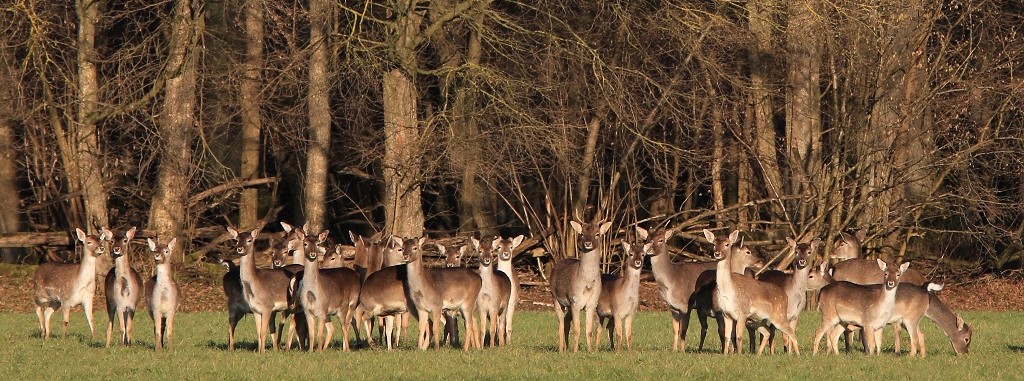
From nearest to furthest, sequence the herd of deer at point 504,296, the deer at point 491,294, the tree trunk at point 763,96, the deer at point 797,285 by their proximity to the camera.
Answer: the herd of deer at point 504,296
the deer at point 797,285
the deer at point 491,294
the tree trunk at point 763,96

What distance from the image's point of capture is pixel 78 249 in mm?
27109

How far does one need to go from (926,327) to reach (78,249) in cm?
1472

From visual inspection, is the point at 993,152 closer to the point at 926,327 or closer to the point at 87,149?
the point at 926,327

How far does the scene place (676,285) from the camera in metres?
17.1

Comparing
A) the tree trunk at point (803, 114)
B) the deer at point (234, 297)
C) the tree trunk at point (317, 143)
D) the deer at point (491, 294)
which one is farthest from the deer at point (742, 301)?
the tree trunk at point (317, 143)

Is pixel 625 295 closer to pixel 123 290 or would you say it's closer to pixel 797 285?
pixel 797 285

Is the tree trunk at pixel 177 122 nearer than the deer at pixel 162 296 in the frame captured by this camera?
No

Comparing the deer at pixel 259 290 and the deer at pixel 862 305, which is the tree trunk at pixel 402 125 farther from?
the deer at pixel 862 305

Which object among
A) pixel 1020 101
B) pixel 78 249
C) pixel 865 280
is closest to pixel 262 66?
pixel 78 249

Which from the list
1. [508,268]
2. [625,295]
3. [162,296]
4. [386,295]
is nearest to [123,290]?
[162,296]

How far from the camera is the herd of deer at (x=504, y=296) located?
1567 cm

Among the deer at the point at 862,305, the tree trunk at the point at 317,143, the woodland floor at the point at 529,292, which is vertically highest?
the tree trunk at the point at 317,143

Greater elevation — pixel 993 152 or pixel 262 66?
pixel 262 66

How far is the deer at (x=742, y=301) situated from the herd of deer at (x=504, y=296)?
1cm
